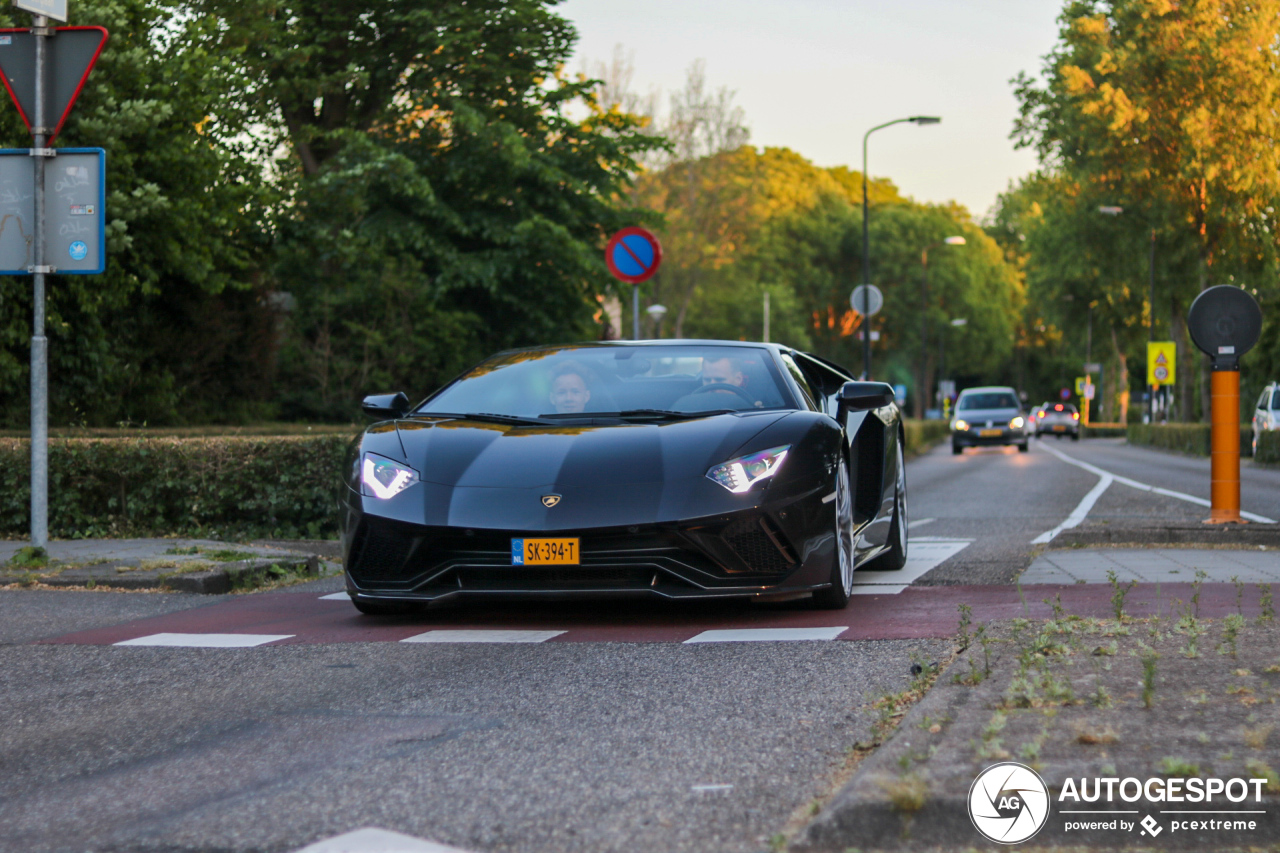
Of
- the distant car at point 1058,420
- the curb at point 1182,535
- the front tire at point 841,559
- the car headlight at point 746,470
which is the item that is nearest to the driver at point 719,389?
the front tire at point 841,559

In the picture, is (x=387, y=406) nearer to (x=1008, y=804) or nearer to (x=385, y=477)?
(x=385, y=477)

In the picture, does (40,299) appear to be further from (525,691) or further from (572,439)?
(525,691)

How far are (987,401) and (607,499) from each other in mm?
37136

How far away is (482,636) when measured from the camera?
6238 mm

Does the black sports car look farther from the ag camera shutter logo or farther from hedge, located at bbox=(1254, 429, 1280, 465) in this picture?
hedge, located at bbox=(1254, 429, 1280, 465)

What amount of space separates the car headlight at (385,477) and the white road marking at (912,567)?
8.19 feet

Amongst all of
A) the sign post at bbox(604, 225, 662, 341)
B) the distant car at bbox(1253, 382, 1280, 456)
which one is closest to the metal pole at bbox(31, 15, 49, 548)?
the sign post at bbox(604, 225, 662, 341)

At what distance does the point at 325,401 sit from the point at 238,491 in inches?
668

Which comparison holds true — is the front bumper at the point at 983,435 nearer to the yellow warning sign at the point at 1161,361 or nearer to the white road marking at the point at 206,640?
the yellow warning sign at the point at 1161,361

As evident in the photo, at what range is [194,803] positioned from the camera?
11.7ft

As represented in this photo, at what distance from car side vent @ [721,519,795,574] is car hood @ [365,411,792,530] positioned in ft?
0.32

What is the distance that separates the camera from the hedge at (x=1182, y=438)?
119 feet

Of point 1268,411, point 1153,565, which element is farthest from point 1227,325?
point 1268,411

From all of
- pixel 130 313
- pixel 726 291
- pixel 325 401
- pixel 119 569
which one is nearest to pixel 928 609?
pixel 119 569
